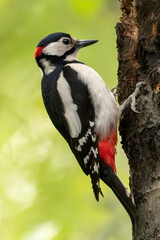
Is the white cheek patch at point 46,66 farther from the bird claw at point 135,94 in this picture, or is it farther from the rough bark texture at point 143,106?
the bird claw at point 135,94

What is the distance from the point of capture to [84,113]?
134 inches

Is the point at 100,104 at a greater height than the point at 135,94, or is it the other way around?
the point at 135,94

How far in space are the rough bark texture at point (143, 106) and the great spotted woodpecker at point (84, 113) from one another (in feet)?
0.62

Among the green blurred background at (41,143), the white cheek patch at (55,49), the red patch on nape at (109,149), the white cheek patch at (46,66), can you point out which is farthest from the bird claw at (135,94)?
the green blurred background at (41,143)

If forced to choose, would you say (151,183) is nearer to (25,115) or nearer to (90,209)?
(90,209)

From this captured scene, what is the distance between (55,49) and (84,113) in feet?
2.69

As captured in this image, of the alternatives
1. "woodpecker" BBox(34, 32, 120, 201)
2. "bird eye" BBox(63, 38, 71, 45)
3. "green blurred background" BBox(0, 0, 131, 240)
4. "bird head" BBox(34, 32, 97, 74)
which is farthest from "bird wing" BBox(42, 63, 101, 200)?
"green blurred background" BBox(0, 0, 131, 240)

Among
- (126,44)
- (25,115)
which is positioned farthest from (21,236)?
(126,44)

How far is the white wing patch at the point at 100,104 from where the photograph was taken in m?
3.42

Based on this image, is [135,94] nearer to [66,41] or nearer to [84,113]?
[84,113]

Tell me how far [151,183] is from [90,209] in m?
1.83

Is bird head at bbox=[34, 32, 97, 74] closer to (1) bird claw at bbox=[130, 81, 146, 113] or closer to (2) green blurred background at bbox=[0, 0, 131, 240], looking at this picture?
(2) green blurred background at bbox=[0, 0, 131, 240]

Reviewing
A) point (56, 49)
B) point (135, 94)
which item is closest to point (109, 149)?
point (135, 94)

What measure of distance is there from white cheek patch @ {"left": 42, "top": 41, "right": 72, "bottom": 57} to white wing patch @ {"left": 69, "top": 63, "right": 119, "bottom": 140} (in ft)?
1.46
